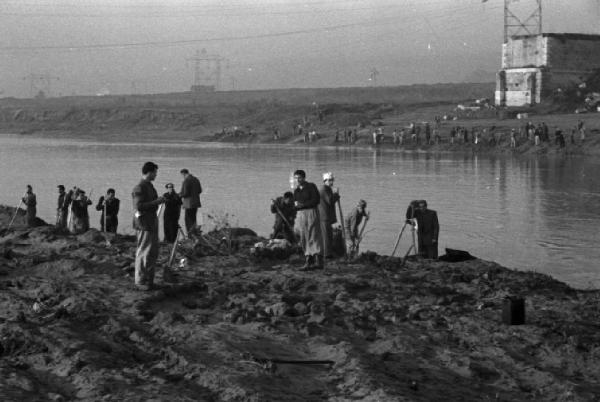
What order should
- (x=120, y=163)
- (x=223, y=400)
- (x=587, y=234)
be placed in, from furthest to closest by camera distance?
(x=120, y=163) < (x=587, y=234) < (x=223, y=400)

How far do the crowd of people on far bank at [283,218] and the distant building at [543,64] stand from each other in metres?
48.4

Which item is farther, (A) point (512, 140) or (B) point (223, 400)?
(A) point (512, 140)

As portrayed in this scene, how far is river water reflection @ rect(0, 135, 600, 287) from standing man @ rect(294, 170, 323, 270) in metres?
4.69

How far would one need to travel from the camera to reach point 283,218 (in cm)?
1628

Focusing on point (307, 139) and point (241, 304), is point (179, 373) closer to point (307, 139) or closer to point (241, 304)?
point (241, 304)

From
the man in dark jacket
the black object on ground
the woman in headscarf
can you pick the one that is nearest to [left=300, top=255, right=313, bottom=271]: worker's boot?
the man in dark jacket

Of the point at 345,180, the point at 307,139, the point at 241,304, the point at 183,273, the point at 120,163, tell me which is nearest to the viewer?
the point at 241,304

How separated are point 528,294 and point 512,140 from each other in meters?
42.8

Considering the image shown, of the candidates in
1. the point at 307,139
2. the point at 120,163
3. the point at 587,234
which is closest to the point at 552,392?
the point at 587,234

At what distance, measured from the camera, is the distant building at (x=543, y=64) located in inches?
2532

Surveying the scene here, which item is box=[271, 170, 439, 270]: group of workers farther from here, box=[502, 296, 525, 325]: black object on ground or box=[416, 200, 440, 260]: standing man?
box=[502, 296, 525, 325]: black object on ground

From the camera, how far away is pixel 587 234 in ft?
73.6

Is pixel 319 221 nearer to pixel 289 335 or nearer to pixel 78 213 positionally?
pixel 289 335

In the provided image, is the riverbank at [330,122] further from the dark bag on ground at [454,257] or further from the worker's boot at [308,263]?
the worker's boot at [308,263]
